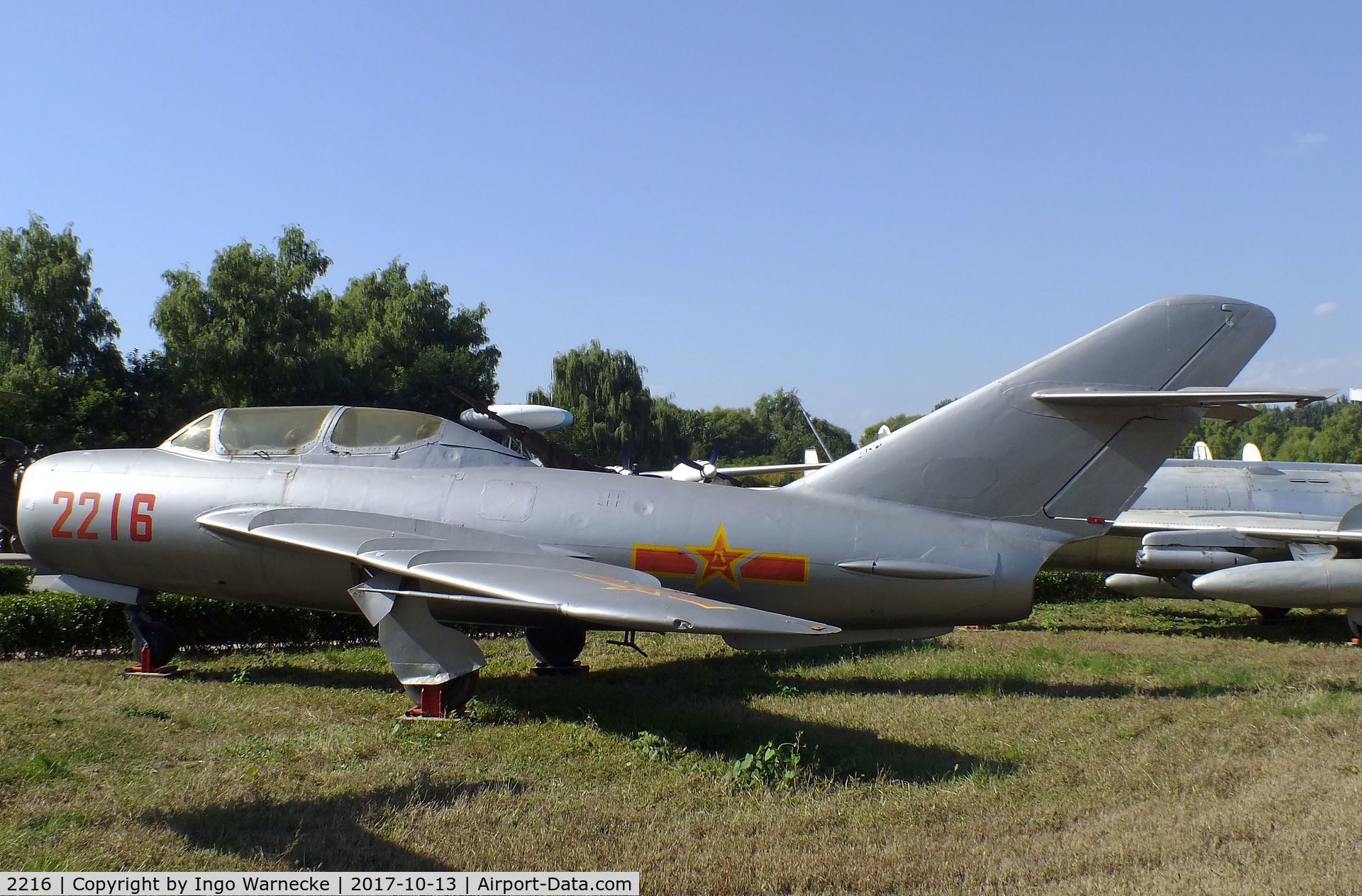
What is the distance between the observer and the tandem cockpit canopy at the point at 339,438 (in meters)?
8.35

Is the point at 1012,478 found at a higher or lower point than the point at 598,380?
lower

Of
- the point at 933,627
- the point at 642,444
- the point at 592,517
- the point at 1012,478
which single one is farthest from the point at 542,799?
the point at 642,444

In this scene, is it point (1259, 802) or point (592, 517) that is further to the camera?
point (592, 517)

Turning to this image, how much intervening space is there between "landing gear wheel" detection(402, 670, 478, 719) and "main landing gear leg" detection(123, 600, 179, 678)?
3123mm

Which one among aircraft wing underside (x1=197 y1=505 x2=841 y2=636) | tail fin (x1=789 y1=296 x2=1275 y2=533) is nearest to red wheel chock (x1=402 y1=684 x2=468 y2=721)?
aircraft wing underside (x1=197 y1=505 x2=841 y2=636)

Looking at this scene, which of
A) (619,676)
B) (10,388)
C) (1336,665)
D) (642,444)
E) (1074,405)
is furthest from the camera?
(642,444)

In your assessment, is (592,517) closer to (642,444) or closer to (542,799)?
(542,799)

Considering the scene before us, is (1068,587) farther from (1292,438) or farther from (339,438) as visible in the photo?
(1292,438)

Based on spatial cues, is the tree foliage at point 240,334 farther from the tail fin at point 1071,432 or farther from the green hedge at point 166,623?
the tail fin at point 1071,432

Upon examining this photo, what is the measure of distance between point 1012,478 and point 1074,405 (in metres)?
0.83

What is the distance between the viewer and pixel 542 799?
5410 mm

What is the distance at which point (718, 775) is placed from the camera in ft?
19.4

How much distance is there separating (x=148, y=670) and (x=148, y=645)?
0.24 meters

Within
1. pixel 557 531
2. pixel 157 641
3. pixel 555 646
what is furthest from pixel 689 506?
pixel 157 641
